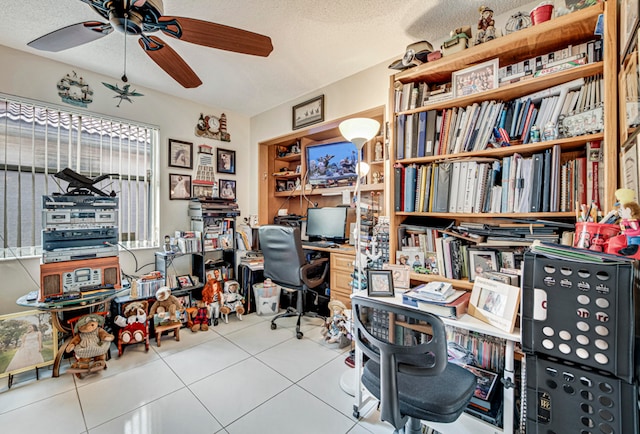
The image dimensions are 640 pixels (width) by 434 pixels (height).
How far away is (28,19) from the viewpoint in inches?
75.1

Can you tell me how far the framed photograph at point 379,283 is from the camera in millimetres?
1611

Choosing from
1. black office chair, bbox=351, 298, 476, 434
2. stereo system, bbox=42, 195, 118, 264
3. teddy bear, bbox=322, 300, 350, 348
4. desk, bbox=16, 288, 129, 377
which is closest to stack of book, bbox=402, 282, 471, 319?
black office chair, bbox=351, 298, 476, 434

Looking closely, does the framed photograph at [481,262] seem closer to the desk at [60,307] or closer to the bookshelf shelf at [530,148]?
the bookshelf shelf at [530,148]

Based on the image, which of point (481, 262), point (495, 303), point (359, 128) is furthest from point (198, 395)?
point (359, 128)

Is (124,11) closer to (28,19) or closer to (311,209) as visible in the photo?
(28,19)

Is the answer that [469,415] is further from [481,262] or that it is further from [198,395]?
[198,395]

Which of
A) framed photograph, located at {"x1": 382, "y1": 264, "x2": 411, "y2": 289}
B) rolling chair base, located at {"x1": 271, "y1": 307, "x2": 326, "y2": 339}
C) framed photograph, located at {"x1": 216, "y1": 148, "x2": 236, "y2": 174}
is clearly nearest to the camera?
framed photograph, located at {"x1": 382, "y1": 264, "x2": 411, "y2": 289}

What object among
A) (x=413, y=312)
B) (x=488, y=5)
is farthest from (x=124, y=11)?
(x=488, y=5)

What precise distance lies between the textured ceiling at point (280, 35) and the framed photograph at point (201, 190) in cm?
114

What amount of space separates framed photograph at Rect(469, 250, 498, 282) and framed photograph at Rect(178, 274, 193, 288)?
269 cm

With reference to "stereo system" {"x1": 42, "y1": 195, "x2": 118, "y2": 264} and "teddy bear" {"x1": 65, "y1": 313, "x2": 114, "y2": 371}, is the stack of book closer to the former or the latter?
"teddy bear" {"x1": 65, "y1": 313, "x2": 114, "y2": 371}

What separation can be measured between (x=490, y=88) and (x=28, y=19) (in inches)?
123

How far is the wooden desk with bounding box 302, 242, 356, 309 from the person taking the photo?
8.71ft

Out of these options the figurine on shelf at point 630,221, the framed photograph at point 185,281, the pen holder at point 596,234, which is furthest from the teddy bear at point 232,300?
the figurine on shelf at point 630,221
